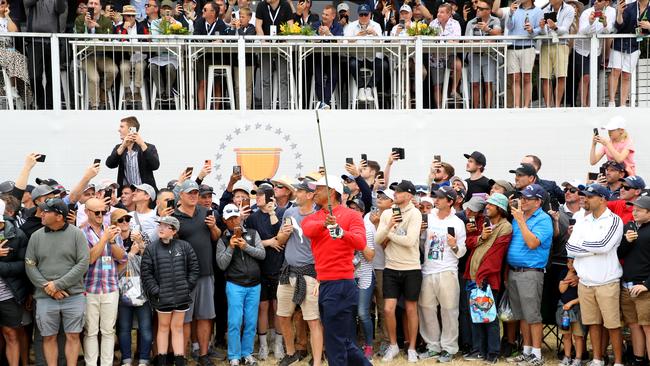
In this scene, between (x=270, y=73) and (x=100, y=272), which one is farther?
(x=270, y=73)

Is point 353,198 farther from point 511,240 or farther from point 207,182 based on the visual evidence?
point 207,182

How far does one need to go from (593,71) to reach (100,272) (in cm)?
847

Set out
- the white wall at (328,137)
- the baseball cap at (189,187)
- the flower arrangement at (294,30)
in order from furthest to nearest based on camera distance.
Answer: the flower arrangement at (294,30), the white wall at (328,137), the baseball cap at (189,187)

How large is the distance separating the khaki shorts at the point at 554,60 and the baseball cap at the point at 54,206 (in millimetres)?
8234

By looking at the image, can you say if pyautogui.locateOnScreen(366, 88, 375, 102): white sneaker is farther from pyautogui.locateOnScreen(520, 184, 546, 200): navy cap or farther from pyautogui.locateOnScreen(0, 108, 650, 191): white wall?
pyautogui.locateOnScreen(520, 184, 546, 200): navy cap

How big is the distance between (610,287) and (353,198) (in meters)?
3.14

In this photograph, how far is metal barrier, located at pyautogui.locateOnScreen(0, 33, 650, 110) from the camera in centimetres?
1418

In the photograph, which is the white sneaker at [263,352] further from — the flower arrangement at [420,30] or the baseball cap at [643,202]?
the flower arrangement at [420,30]

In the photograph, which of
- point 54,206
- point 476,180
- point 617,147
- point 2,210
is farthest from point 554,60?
point 2,210

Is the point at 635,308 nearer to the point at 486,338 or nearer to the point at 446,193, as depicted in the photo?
the point at 486,338

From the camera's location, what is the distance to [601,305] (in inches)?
390

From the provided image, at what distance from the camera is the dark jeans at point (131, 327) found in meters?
10.2

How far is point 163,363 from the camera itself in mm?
10203

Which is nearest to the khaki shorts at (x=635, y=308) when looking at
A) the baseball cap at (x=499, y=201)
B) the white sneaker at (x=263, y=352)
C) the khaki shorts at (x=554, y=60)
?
the baseball cap at (x=499, y=201)
